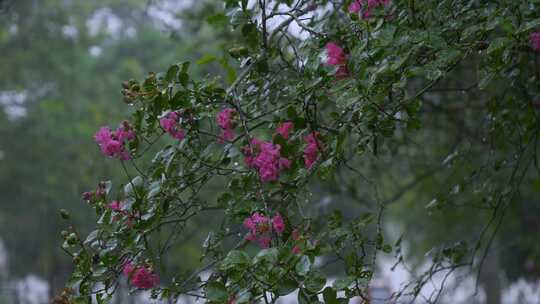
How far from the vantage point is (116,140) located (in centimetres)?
247

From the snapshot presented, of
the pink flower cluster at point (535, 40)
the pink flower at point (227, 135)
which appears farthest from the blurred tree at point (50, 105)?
the pink flower cluster at point (535, 40)

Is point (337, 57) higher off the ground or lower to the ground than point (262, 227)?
higher

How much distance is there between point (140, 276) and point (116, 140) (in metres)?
0.43

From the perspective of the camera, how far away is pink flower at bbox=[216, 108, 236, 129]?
2.56 meters

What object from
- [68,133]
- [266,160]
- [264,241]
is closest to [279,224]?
[264,241]

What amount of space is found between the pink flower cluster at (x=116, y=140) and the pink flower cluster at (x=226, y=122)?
280 millimetres

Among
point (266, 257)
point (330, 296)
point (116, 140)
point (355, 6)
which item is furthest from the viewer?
point (355, 6)

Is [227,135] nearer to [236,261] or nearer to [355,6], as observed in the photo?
[355,6]

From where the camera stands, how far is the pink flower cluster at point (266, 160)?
7.97 feet

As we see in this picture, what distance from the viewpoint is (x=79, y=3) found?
46.4ft

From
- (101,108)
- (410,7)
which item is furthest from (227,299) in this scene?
(101,108)

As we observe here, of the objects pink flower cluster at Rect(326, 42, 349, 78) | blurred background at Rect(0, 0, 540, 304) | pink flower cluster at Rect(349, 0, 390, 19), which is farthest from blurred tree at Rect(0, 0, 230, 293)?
pink flower cluster at Rect(326, 42, 349, 78)

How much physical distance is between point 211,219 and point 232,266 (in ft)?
26.2

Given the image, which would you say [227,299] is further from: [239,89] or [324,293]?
[239,89]
